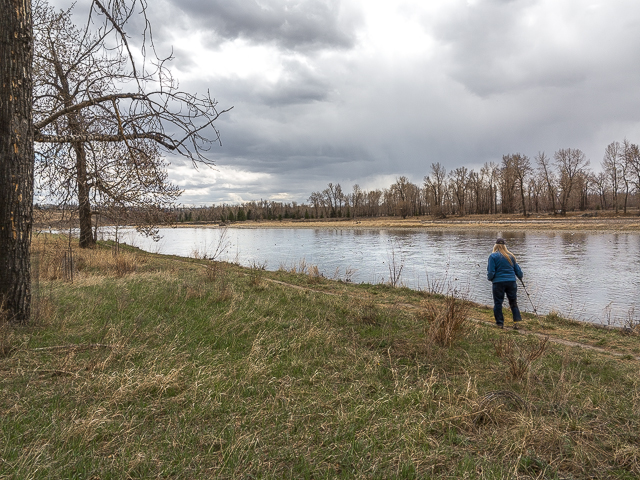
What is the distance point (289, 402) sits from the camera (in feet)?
11.5

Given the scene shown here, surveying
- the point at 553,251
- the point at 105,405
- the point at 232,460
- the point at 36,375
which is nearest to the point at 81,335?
the point at 36,375

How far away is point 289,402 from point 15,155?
15.0 ft

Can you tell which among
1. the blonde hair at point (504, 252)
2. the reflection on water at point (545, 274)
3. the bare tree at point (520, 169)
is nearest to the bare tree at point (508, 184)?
the bare tree at point (520, 169)

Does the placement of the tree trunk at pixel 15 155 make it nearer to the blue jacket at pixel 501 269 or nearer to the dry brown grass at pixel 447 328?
the dry brown grass at pixel 447 328

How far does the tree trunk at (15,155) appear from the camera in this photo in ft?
15.1

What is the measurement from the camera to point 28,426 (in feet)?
9.06

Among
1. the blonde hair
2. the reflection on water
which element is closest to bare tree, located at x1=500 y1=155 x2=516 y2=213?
the reflection on water

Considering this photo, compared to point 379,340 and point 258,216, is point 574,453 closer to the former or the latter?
point 379,340

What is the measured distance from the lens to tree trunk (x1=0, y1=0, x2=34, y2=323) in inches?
181

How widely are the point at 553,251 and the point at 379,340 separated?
25.7 meters

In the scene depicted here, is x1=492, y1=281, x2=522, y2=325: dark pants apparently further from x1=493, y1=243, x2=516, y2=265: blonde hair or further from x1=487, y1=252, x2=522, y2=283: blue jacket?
x1=493, y1=243, x2=516, y2=265: blonde hair

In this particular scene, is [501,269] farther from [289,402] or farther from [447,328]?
[289,402]

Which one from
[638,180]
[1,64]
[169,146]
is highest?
[638,180]

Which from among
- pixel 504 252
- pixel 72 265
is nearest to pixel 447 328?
pixel 504 252
